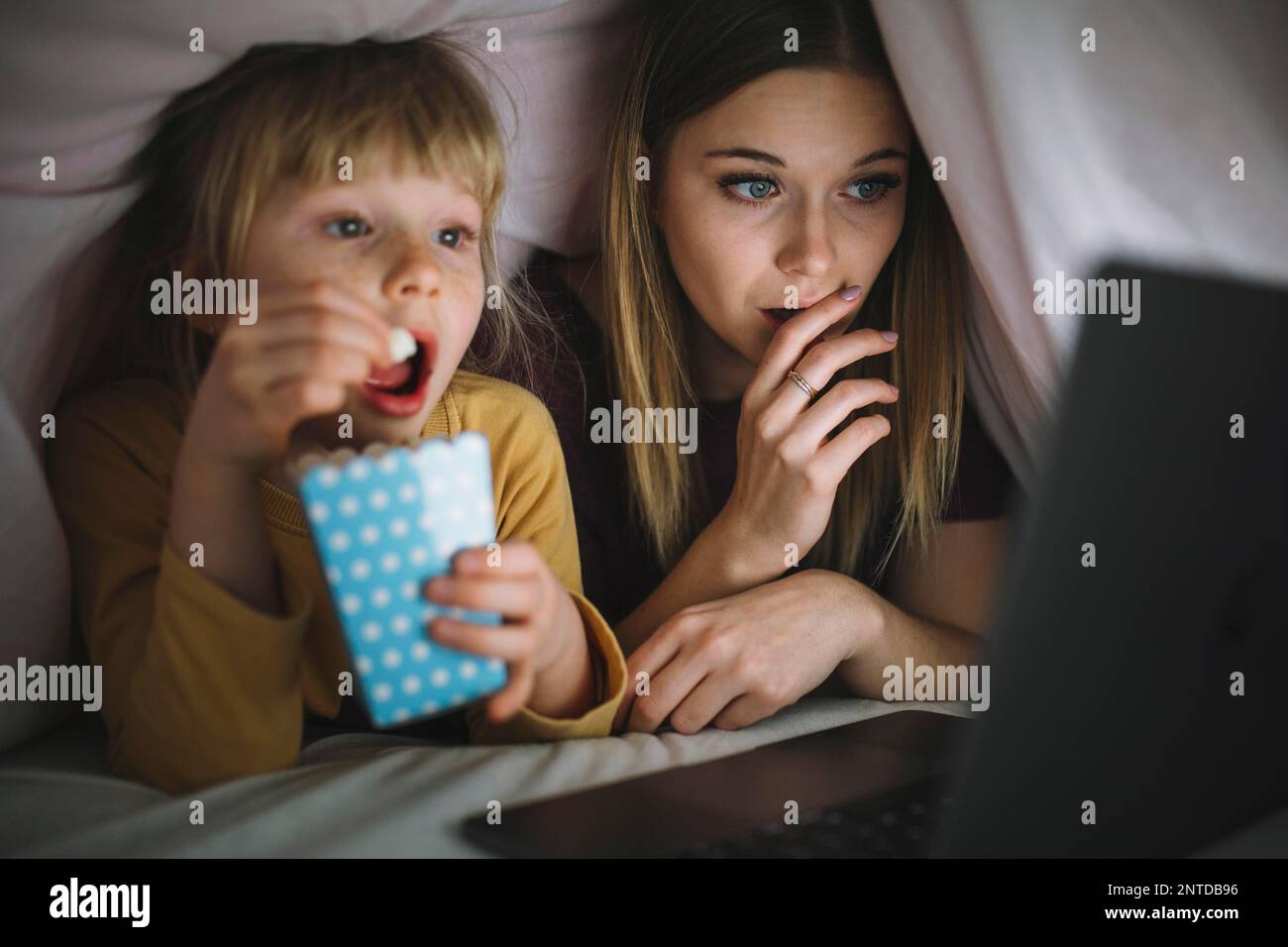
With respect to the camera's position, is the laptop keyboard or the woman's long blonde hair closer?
the laptop keyboard

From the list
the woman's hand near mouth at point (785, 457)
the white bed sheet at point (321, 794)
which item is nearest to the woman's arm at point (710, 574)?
the woman's hand near mouth at point (785, 457)

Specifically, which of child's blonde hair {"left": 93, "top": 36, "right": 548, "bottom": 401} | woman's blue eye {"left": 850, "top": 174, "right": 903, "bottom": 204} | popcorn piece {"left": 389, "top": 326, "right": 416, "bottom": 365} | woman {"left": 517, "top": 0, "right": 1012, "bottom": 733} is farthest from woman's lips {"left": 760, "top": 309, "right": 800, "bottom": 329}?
popcorn piece {"left": 389, "top": 326, "right": 416, "bottom": 365}

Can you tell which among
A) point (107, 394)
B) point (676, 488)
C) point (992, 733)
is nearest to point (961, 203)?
point (676, 488)

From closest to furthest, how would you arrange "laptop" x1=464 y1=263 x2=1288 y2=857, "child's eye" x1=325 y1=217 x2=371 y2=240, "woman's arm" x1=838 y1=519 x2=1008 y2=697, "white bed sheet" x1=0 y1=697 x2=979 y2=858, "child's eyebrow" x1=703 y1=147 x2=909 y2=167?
"laptop" x1=464 y1=263 x2=1288 y2=857 → "white bed sheet" x1=0 y1=697 x2=979 y2=858 → "child's eye" x1=325 y1=217 x2=371 y2=240 → "child's eyebrow" x1=703 y1=147 x2=909 y2=167 → "woman's arm" x1=838 y1=519 x2=1008 y2=697

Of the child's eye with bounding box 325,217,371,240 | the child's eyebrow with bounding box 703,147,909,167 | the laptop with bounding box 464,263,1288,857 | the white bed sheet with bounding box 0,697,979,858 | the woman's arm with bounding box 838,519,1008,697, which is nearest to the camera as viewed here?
the laptop with bounding box 464,263,1288,857

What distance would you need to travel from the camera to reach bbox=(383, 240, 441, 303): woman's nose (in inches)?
27.8

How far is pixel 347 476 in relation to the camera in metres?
0.58

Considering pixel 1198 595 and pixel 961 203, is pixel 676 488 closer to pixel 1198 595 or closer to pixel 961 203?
pixel 961 203

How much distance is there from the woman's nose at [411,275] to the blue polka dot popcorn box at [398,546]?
0.42ft

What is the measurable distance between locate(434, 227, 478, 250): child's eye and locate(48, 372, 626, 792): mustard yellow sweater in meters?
0.14

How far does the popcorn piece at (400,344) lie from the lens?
2.26ft

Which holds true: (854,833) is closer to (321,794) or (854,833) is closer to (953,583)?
(321,794)

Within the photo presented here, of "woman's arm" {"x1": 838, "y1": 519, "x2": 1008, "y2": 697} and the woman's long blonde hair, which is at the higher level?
the woman's long blonde hair

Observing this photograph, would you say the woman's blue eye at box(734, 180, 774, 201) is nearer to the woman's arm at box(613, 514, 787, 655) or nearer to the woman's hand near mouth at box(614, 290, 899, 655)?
the woman's hand near mouth at box(614, 290, 899, 655)
